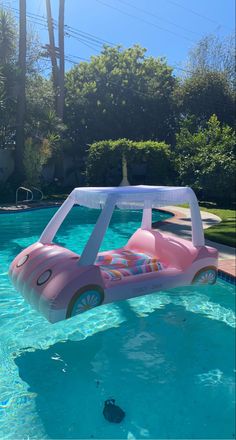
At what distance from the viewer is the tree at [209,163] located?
1719 cm

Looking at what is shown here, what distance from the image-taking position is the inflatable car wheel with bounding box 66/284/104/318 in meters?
4.65

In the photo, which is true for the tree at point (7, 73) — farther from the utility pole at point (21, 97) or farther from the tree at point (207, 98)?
the tree at point (207, 98)

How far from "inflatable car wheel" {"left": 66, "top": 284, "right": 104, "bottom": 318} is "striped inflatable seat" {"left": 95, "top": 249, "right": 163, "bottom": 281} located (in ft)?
1.16

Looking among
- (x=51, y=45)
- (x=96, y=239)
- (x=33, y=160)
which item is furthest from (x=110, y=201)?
(x=51, y=45)

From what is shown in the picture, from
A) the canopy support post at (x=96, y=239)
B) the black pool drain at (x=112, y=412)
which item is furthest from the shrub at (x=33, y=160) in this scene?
the black pool drain at (x=112, y=412)

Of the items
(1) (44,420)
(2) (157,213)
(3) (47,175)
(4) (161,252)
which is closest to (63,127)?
(3) (47,175)

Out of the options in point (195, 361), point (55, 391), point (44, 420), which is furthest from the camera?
point (195, 361)

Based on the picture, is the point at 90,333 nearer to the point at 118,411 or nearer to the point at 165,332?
the point at 165,332

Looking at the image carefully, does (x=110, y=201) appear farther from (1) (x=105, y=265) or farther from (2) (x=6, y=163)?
(2) (x=6, y=163)

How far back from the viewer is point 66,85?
2758 centimetres

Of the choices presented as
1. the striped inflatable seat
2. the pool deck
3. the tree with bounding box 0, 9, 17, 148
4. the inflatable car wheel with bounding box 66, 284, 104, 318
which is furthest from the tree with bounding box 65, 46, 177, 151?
the inflatable car wheel with bounding box 66, 284, 104, 318

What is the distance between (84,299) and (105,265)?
114 cm

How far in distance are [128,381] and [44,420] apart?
105 centimetres

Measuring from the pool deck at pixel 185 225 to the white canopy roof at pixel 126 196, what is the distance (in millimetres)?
2084
